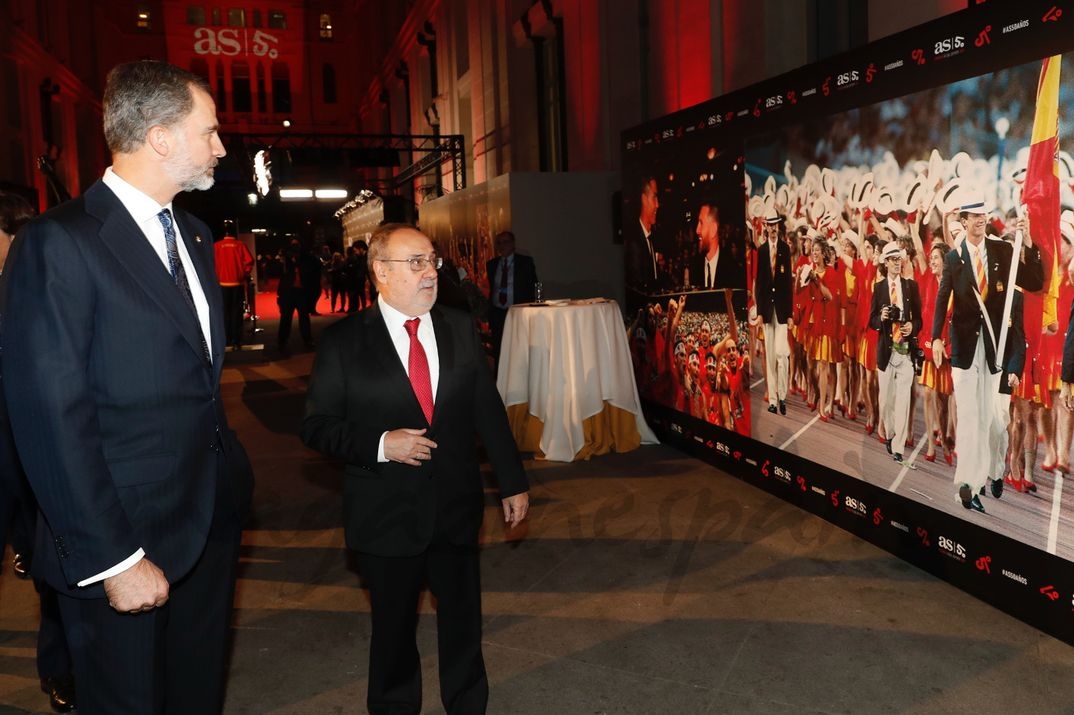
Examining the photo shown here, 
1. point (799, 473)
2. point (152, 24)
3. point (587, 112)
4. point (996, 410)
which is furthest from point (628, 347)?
point (152, 24)

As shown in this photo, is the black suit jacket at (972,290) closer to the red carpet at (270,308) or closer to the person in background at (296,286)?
the person in background at (296,286)

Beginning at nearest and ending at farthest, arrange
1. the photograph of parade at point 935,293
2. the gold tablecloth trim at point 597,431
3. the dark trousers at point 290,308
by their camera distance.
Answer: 1. the photograph of parade at point 935,293
2. the gold tablecloth trim at point 597,431
3. the dark trousers at point 290,308

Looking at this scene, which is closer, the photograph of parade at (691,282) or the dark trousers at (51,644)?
the dark trousers at (51,644)

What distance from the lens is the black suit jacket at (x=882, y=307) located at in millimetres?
4480

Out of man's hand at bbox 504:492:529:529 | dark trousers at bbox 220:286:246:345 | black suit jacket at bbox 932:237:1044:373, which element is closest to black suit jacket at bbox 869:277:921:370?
black suit jacket at bbox 932:237:1044:373

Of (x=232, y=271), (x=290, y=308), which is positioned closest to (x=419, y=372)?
(x=232, y=271)

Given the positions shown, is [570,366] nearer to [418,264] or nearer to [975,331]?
[975,331]

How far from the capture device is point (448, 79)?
24328 millimetres

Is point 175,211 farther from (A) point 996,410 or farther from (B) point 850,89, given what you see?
(B) point 850,89

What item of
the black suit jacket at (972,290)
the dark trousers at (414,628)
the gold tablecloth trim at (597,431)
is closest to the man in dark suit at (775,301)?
the black suit jacket at (972,290)

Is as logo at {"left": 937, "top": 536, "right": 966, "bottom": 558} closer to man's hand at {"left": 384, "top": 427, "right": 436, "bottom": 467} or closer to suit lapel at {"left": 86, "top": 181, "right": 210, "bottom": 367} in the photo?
man's hand at {"left": 384, "top": 427, "right": 436, "bottom": 467}

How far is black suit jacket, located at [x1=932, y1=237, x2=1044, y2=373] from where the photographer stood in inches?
148

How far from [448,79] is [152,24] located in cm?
3094

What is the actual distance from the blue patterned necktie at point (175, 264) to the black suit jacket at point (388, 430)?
0.74m
